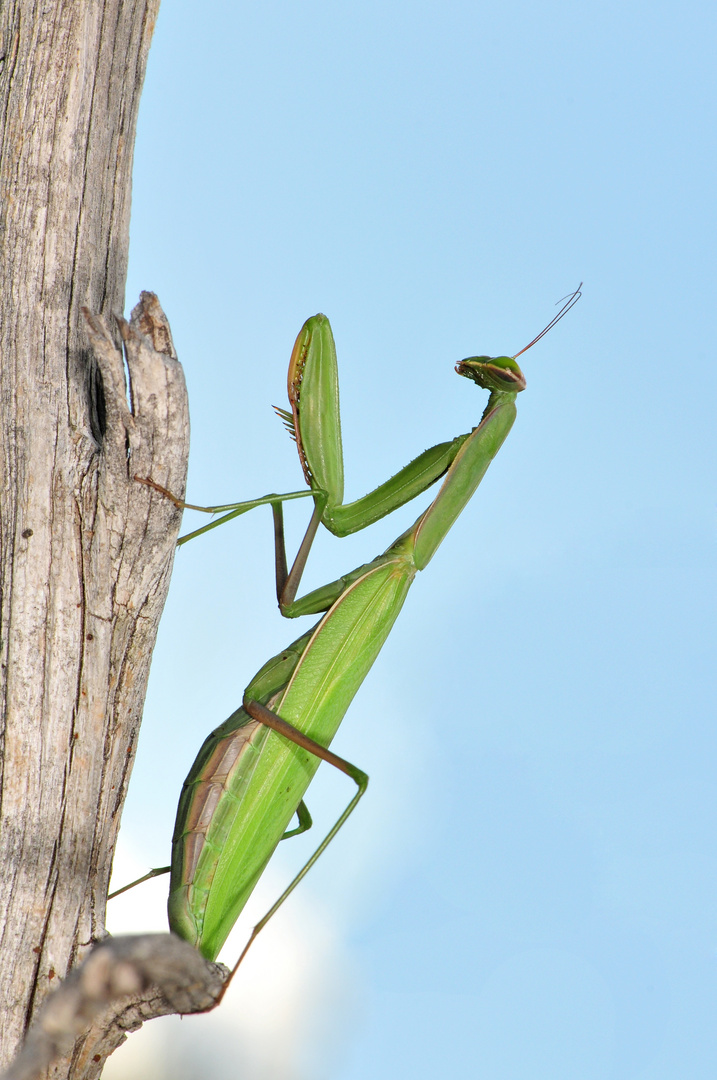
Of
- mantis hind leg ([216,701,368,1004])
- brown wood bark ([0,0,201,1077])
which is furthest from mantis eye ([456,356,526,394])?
mantis hind leg ([216,701,368,1004])

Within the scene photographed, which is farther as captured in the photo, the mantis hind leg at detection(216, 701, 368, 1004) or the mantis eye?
the mantis eye

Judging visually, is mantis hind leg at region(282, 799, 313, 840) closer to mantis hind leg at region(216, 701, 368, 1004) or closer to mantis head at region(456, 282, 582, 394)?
mantis hind leg at region(216, 701, 368, 1004)

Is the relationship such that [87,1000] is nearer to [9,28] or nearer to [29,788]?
[29,788]

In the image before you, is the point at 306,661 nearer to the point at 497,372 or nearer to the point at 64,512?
the point at 64,512

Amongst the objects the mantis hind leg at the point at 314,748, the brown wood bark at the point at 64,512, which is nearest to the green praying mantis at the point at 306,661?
the mantis hind leg at the point at 314,748

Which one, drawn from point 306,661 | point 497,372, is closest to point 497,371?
point 497,372

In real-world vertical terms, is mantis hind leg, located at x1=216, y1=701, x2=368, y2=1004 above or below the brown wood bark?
below

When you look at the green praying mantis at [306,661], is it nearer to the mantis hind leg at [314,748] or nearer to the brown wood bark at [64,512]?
the mantis hind leg at [314,748]

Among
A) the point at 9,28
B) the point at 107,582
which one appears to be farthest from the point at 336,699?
the point at 9,28
